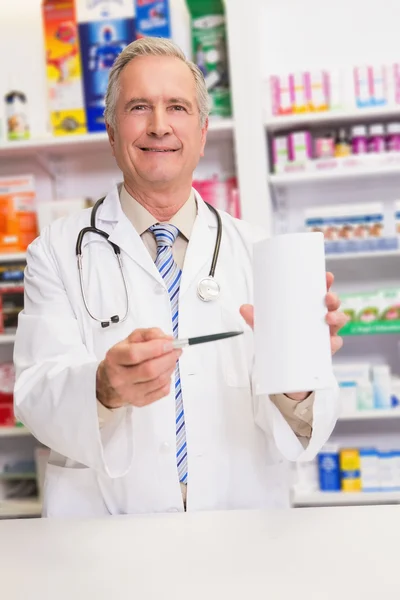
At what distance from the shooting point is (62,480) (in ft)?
4.69

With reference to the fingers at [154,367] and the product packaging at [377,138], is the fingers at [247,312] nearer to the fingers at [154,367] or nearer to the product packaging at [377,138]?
the fingers at [154,367]

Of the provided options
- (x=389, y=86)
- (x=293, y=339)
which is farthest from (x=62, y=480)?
(x=389, y=86)

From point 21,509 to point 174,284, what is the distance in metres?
1.67

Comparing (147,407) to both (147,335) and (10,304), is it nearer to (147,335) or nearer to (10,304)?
(147,335)

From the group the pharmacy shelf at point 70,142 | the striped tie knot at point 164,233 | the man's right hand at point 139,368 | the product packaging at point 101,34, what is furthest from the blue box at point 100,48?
the man's right hand at point 139,368

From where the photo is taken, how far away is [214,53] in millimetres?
2699

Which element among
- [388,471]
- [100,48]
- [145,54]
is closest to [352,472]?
[388,471]

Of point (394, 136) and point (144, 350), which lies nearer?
point (144, 350)

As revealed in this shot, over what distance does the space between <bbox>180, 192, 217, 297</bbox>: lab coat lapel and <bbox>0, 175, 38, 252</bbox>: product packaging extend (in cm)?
129

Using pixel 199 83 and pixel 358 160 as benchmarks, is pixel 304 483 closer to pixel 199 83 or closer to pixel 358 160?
pixel 358 160

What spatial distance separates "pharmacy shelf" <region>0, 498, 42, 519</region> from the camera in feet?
9.08

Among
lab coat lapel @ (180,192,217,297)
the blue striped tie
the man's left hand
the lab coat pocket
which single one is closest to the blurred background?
lab coat lapel @ (180,192,217,297)

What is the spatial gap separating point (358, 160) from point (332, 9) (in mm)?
834

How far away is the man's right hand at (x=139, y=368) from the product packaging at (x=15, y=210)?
1.73 meters
